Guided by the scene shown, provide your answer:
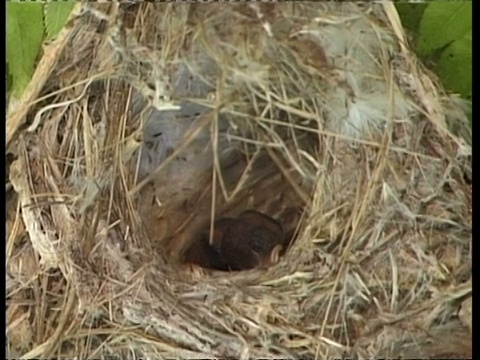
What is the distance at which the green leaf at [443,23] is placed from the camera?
3.53 feet

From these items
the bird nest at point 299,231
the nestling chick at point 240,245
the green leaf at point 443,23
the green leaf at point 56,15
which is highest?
the green leaf at point 56,15

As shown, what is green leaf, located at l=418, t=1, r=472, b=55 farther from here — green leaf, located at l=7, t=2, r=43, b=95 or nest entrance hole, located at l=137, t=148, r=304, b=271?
green leaf, located at l=7, t=2, r=43, b=95

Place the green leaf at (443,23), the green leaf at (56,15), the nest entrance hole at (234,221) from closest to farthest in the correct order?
the green leaf at (443,23)
the green leaf at (56,15)
the nest entrance hole at (234,221)

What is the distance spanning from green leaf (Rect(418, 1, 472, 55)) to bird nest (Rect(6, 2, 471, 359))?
0.04m

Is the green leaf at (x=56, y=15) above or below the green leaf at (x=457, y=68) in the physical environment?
above

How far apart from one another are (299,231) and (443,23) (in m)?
0.45

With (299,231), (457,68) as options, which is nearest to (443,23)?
(457,68)

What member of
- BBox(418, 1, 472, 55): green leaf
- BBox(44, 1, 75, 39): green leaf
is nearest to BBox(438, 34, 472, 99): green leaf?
BBox(418, 1, 472, 55): green leaf

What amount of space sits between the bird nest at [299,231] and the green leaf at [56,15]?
0.06ft

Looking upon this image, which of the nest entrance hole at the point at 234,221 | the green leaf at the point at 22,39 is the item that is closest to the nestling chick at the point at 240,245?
the nest entrance hole at the point at 234,221

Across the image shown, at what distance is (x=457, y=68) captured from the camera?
3.65 ft

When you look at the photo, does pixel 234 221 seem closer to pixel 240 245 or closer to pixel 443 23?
pixel 240 245

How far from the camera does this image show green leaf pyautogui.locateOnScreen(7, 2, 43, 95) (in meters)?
1.17

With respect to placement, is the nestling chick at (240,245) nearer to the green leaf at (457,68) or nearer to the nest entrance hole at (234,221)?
the nest entrance hole at (234,221)
